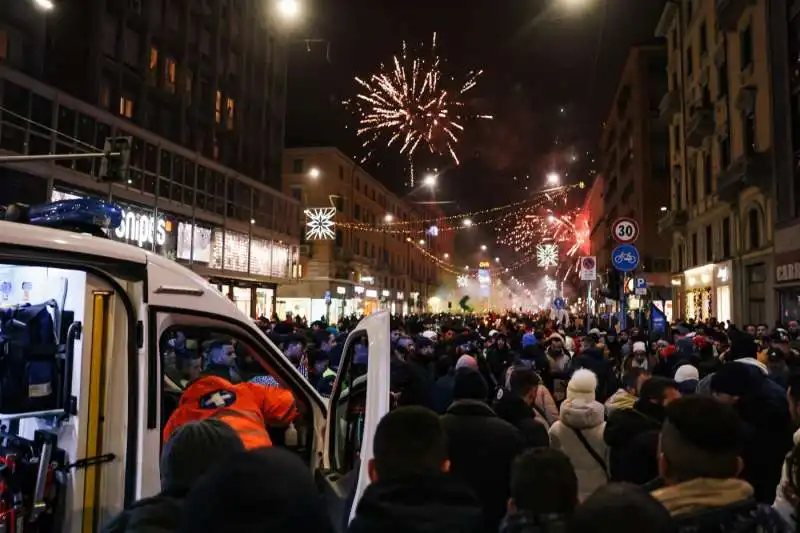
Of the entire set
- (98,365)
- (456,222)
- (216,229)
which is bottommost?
(98,365)

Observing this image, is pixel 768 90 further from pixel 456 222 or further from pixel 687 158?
pixel 456 222

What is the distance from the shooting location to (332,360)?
387 inches

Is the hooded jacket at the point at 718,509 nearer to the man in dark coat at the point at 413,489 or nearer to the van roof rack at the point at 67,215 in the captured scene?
the man in dark coat at the point at 413,489

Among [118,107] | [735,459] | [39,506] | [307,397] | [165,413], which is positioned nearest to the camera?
[735,459]

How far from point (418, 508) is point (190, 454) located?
Result: 39.4 inches

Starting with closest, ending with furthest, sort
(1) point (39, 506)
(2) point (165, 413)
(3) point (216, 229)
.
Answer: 1. (1) point (39, 506)
2. (2) point (165, 413)
3. (3) point (216, 229)

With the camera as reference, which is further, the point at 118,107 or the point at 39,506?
the point at 118,107

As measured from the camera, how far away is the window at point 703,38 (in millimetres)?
31244

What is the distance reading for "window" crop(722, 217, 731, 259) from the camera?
28.8 meters

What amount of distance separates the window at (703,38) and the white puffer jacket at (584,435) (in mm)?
31753

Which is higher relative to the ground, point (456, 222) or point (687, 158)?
point (456, 222)

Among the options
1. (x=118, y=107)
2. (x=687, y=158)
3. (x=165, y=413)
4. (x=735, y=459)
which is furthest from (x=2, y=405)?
(x=687, y=158)

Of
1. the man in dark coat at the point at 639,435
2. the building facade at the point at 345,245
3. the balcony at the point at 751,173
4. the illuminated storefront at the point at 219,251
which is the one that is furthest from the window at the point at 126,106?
the man in dark coat at the point at 639,435

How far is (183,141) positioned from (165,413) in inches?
1242
